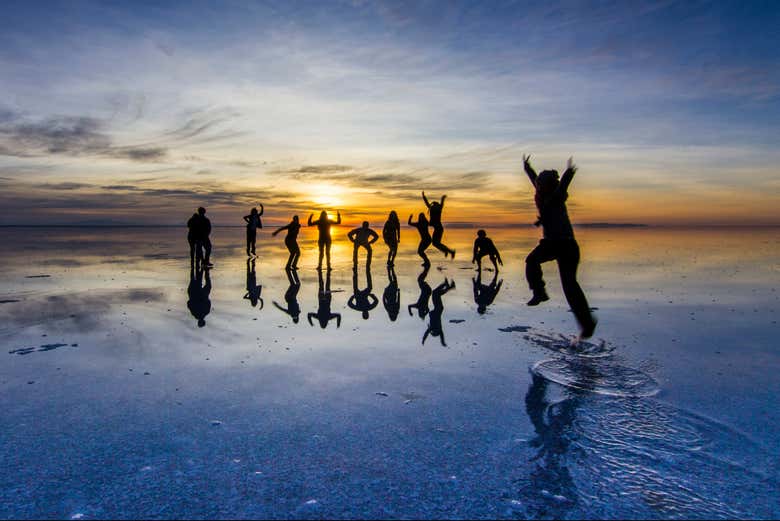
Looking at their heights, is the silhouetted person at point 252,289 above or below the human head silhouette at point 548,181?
below

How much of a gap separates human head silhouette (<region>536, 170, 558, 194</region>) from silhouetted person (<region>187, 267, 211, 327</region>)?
5.77 meters

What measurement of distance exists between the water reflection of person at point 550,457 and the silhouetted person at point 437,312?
2.49 m

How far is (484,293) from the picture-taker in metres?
11.8

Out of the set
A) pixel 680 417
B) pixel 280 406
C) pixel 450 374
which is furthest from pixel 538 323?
pixel 280 406

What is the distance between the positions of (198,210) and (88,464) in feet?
42.2

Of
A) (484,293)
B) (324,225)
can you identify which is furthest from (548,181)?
(324,225)

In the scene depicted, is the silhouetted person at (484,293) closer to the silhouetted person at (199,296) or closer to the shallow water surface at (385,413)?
the shallow water surface at (385,413)

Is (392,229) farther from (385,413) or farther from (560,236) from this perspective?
(385,413)

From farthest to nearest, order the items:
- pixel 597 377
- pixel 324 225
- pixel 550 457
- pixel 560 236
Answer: pixel 324 225 < pixel 560 236 < pixel 597 377 < pixel 550 457

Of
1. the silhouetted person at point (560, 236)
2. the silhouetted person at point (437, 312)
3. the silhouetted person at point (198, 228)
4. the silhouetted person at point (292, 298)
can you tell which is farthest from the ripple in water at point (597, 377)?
the silhouetted person at point (198, 228)

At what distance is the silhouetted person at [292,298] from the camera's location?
9.21 meters

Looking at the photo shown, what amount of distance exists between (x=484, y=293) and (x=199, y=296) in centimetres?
665

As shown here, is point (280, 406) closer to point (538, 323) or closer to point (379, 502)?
point (379, 502)

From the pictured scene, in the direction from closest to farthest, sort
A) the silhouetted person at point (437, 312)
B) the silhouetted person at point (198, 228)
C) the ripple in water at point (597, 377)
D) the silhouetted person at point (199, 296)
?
the ripple in water at point (597, 377), the silhouetted person at point (437, 312), the silhouetted person at point (199, 296), the silhouetted person at point (198, 228)
